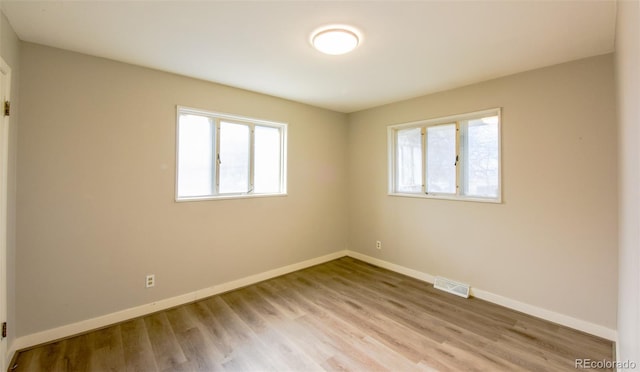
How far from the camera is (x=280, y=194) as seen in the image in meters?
3.80

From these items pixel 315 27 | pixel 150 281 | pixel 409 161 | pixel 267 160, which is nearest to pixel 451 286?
pixel 409 161

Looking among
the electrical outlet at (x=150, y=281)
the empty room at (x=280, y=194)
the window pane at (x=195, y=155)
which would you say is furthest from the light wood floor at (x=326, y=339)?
the window pane at (x=195, y=155)

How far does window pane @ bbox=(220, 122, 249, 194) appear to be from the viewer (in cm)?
333

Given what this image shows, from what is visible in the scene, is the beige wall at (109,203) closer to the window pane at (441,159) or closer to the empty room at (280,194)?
the empty room at (280,194)

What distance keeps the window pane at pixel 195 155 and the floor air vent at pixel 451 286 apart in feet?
9.96

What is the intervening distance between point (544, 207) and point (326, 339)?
2454 millimetres

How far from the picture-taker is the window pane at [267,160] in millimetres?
3674

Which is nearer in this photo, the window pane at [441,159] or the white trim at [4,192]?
the white trim at [4,192]

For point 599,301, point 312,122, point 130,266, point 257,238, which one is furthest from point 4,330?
point 599,301

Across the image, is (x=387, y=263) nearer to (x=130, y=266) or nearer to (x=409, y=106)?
(x=409, y=106)

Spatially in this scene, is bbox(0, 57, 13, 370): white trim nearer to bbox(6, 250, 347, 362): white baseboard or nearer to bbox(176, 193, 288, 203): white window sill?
bbox(6, 250, 347, 362): white baseboard

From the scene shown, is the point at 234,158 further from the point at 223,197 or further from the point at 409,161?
the point at 409,161

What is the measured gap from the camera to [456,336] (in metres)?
2.36

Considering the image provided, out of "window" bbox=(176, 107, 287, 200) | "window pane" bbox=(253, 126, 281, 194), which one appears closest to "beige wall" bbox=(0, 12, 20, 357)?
"window" bbox=(176, 107, 287, 200)
